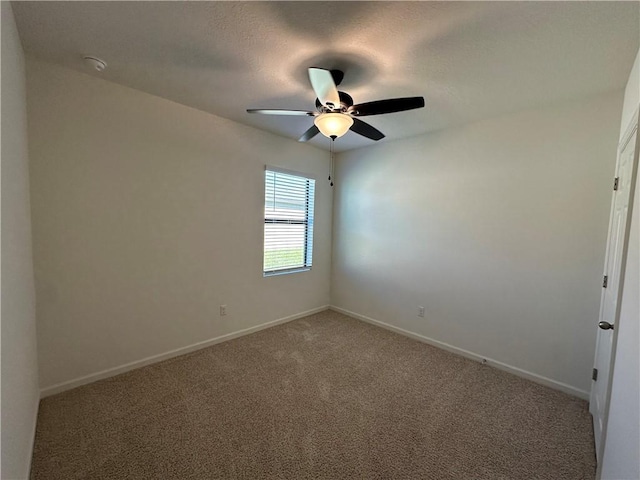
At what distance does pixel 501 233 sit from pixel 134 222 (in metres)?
3.53

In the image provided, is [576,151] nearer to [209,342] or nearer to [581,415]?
→ [581,415]

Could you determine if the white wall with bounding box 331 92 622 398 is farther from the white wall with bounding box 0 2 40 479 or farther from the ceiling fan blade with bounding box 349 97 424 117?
the white wall with bounding box 0 2 40 479

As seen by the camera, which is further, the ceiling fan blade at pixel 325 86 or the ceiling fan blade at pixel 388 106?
the ceiling fan blade at pixel 388 106

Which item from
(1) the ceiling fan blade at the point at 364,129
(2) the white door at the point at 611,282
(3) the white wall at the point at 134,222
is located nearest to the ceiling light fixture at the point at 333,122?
(1) the ceiling fan blade at the point at 364,129

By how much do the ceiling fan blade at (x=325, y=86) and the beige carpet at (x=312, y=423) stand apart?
7.38ft

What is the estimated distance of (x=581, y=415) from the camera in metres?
2.10

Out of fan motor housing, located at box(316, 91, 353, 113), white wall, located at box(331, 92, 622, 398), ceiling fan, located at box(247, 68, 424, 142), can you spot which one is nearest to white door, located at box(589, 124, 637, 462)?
white wall, located at box(331, 92, 622, 398)

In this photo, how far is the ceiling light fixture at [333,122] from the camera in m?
1.97

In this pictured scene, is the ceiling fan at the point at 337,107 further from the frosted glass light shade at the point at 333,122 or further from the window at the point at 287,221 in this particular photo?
the window at the point at 287,221

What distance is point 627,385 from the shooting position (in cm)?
122

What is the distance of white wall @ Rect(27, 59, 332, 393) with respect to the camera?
2092 mm

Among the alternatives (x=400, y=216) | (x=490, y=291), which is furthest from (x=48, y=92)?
(x=490, y=291)

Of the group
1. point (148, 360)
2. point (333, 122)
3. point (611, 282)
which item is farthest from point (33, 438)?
point (611, 282)

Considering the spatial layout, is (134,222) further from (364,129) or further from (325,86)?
(364,129)
